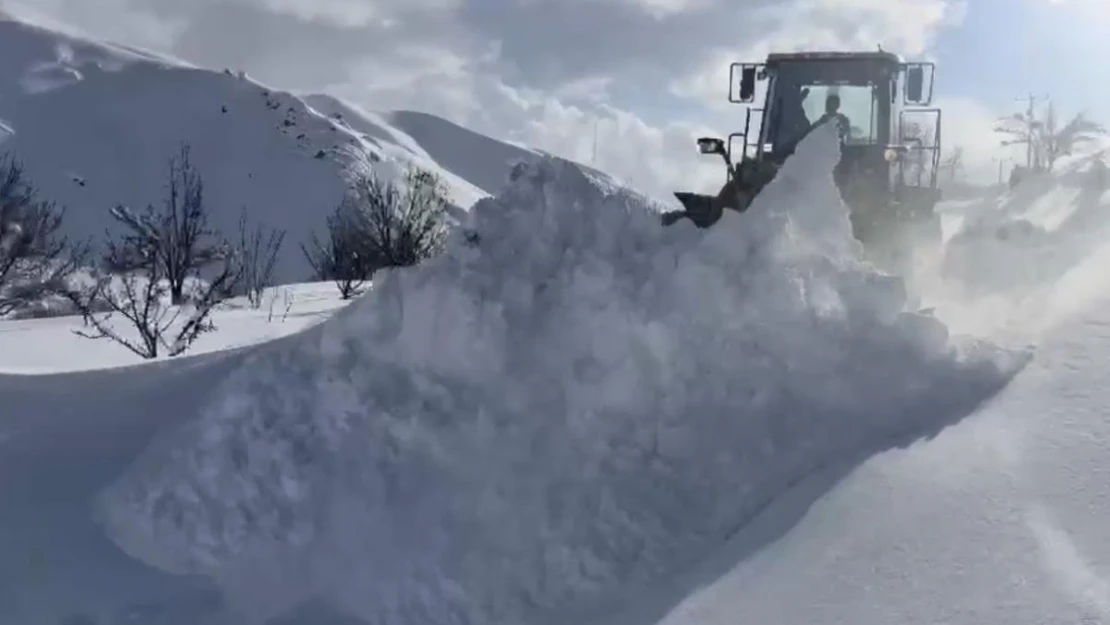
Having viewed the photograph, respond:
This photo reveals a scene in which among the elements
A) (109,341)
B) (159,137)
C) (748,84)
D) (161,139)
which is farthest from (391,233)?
(159,137)

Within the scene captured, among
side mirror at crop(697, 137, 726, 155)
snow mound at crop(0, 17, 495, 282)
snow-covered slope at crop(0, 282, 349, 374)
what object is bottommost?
snow-covered slope at crop(0, 282, 349, 374)

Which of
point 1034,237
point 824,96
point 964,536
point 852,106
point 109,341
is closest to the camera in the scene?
point 964,536

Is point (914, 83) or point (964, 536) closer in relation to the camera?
point (964, 536)

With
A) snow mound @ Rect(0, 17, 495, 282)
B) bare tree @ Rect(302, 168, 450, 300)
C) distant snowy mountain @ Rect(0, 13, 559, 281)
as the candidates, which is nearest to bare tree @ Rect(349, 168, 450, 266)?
bare tree @ Rect(302, 168, 450, 300)

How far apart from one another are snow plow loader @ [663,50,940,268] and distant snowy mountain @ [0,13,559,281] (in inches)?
1953

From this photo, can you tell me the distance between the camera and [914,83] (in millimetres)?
9602

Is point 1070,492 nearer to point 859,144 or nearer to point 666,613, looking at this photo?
point 666,613

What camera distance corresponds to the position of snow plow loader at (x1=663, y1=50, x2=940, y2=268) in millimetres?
9141

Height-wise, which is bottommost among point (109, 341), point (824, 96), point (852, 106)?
point (109, 341)

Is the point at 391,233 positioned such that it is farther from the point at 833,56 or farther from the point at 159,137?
the point at 159,137

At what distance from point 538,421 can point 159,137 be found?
3540 inches

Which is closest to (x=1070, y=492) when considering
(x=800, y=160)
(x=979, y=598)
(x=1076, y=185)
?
(x=979, y=598)

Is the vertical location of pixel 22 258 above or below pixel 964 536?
above

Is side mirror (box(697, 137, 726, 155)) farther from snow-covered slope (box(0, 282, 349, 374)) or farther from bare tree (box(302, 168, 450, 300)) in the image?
bare tree (box(302, 168, 450, 300))
